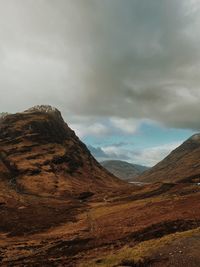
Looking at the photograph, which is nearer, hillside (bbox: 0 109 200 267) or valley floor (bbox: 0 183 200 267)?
valley floor (bbox: 0 183 200 267)

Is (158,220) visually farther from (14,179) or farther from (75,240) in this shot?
(14,179)

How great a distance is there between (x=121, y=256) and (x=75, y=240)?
71.0ft

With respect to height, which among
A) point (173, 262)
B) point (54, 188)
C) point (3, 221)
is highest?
point (54, 188)

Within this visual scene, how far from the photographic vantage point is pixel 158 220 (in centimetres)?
6444

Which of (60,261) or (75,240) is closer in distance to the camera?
(60,261)

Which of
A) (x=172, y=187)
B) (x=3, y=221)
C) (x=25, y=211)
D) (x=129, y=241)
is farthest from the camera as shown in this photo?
(x=172, y=187)

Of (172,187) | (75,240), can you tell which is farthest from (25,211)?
(75,240)

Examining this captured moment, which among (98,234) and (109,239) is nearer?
(109,239)

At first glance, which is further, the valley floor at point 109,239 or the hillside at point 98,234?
the hillside at point 98,234

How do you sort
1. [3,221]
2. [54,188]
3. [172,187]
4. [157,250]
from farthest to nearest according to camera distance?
[54,188]
[172,187]
[3,221]
[157,250]

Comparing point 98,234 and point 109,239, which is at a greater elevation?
point 98,234

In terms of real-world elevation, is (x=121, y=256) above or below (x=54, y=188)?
below

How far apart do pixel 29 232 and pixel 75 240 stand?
24.5 metres

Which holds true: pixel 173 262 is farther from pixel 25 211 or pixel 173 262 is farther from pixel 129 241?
pixel 25 211
